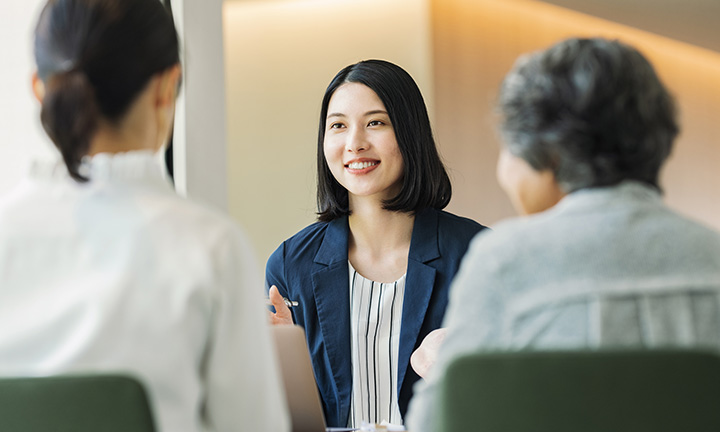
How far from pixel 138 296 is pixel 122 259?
6cm

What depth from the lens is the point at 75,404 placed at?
1.17m

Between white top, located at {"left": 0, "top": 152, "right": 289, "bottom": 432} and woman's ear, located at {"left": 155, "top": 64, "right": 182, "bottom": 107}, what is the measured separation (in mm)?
119

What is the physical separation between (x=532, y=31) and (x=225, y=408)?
6017 millimetres

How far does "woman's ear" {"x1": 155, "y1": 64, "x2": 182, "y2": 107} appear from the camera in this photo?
4.66 feet

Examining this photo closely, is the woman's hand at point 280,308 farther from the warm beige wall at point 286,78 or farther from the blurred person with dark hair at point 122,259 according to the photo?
the warm beige wall at point 286,78

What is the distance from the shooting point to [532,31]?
22.4 ft

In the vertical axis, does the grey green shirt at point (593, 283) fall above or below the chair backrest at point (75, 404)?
above

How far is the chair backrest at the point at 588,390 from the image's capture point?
3.71ft

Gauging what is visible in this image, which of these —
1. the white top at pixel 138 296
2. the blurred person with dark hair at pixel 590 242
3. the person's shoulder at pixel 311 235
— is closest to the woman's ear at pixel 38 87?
the white top at pixel 138 296

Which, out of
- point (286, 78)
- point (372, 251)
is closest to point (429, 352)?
point (372, 251)

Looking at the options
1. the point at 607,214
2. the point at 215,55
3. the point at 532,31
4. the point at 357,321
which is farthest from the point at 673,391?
the point at 532,31

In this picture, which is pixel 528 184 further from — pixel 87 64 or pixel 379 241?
pixel 379 241

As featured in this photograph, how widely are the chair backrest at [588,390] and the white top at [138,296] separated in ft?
1.09

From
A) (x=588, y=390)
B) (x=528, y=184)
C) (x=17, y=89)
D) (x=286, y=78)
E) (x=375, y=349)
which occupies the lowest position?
(x=375, y=349)
